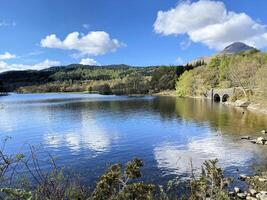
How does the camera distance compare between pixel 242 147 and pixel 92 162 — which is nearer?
pixel 92 162

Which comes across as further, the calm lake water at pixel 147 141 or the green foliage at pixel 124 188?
the calm lake water at pixel 147 141

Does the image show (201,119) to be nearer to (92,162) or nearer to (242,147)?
(242,147)

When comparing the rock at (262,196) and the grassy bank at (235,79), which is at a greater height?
the grassy bank at (235,79)

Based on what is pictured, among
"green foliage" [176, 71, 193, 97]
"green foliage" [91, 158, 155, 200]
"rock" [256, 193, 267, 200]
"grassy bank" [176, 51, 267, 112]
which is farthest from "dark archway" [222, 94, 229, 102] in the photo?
"green foliage" [91, 158, 155, 200]

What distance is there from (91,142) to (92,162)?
1228 centimetres

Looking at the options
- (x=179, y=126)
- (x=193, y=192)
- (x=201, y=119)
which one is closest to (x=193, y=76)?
(x=201, y=119)

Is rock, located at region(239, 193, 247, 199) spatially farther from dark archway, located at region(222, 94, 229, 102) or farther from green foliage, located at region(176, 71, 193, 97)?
green foliage, located at region(176, 71, 193, 97)

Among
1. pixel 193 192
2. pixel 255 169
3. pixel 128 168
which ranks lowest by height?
pixel 255 169

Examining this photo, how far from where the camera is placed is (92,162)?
3803cm

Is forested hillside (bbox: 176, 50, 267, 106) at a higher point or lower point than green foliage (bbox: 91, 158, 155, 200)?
higher

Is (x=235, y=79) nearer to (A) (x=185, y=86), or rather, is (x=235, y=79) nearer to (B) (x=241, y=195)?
(A) (x=185, y=86)

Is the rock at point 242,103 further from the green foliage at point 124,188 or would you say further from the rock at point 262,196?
the green foliage at point 124,188

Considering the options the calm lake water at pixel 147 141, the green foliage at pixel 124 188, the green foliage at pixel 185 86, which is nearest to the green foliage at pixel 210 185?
the green foliage at pixel 124 188

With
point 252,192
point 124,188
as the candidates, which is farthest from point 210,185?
point 252,192
